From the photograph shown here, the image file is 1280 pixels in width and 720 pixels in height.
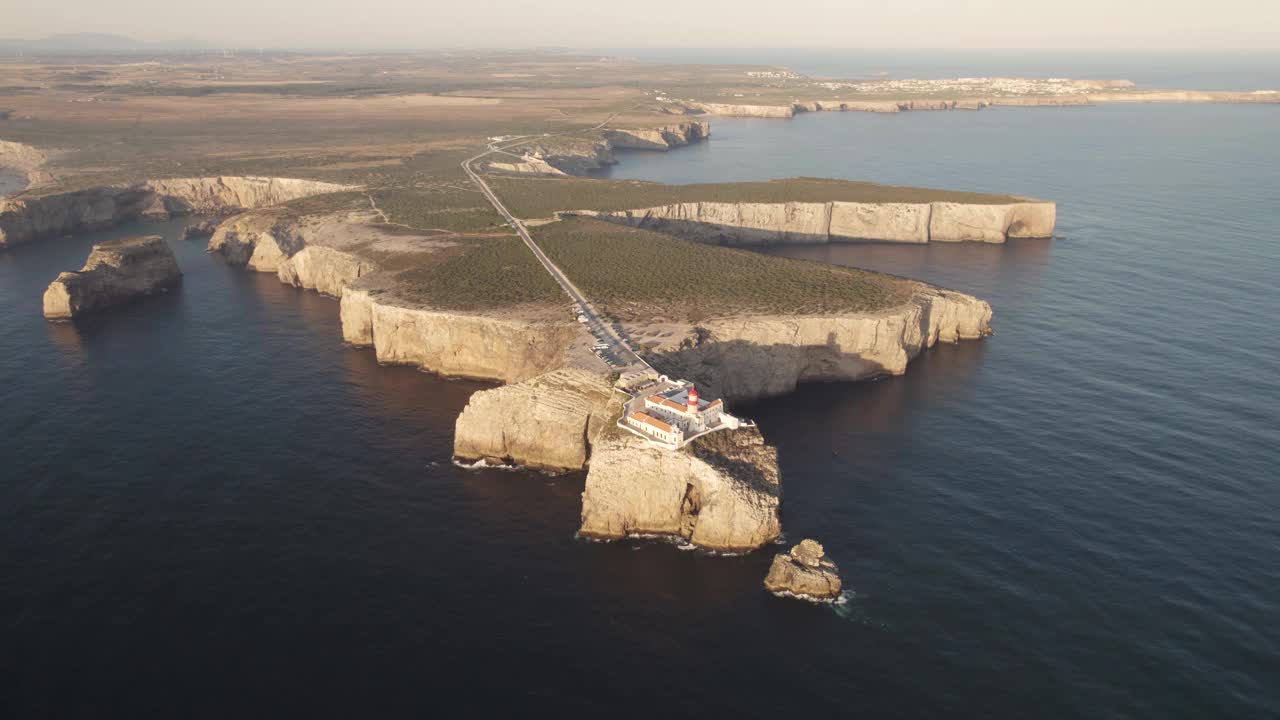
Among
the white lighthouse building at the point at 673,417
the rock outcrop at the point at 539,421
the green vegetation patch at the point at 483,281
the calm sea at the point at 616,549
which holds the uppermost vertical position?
the green vegetation patch at the point at 483,281

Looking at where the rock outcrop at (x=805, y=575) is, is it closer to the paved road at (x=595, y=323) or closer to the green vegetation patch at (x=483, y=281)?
the paved road at (x=595, y=323)

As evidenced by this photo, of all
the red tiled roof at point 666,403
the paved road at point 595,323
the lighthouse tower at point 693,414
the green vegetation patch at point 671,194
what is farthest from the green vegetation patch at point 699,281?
the green vegetation patch at point 671,194

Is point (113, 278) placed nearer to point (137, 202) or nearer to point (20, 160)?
point (137, 202)

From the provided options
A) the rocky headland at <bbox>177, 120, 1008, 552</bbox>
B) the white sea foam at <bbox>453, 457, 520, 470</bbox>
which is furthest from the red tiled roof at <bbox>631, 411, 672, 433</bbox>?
the white sea foam at <bbox>453, 457, 520, 470</bbox>

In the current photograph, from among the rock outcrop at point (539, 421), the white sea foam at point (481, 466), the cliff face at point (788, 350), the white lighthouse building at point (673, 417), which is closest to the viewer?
the white lighthouse building at point (673, 417)

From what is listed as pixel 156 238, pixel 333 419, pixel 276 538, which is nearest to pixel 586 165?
pixel 156 238
